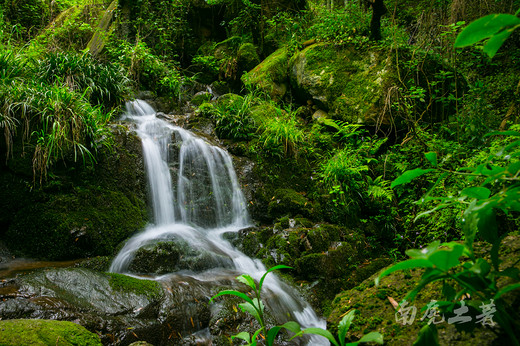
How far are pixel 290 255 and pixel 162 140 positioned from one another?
3.29 m

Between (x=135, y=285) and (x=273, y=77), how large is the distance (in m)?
6.09

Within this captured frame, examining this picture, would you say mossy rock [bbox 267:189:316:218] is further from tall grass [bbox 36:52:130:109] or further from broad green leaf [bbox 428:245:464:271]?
broad green leaf [bbox 428:245:464:271]

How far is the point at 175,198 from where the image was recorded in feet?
16.2

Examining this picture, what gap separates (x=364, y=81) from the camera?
5.96m

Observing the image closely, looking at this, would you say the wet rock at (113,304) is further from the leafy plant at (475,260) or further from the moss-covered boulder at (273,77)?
the moss-covered boulder at (273,77)

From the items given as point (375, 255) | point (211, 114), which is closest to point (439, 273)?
point (375, 255)

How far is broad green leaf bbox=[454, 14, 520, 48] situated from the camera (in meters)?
0.73

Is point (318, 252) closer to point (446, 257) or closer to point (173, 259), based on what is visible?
point (173, 259)

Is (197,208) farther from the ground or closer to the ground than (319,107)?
closer to the ground

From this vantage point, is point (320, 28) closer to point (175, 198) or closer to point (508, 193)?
point (175, 198)

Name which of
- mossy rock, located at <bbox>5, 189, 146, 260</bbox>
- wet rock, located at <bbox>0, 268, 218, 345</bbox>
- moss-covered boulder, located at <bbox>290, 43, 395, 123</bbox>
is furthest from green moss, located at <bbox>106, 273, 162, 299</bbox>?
moss-covered boulder, located at <bbox>290, 43, 395, 123</bbox>

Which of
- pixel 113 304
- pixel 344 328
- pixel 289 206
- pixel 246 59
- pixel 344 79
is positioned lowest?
pixel 113 304

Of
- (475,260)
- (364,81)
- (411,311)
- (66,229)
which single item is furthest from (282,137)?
(475,260)

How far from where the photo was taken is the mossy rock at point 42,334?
158cm
